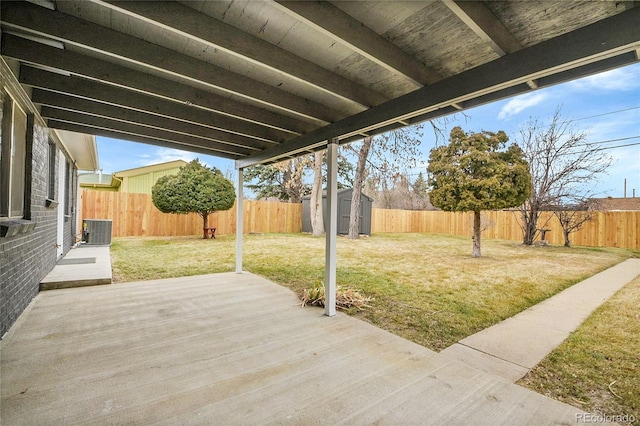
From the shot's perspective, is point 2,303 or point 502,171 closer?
point 2,303

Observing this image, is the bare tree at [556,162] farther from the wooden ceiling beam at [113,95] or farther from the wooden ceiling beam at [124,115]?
the wooden ceiling beam at [113,95]

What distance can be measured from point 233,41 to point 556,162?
12.1 meters

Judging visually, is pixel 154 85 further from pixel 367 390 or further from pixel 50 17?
pixel 367 390

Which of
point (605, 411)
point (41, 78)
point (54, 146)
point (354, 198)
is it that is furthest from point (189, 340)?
point (354, 198)

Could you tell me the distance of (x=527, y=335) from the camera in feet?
10.1

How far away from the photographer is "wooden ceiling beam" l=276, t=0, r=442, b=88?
1.74m

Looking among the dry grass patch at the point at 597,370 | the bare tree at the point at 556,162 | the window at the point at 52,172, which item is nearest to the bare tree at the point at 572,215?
the bare tree at the point at 556,162

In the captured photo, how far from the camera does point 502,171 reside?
24.8 feet

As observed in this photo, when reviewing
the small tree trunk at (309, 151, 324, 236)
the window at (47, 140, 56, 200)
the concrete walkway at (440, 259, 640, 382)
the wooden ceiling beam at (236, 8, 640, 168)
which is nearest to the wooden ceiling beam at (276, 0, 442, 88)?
the wooden ceiling beam at (236, 8, 640, 168)

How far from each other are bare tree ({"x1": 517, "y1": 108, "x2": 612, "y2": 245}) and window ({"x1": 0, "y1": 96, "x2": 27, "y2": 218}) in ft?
39.7

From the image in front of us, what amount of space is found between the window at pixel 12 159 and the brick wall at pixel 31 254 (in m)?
0.20

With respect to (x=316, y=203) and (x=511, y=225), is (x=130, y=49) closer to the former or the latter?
(x=316, y=203)

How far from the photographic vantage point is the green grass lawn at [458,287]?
2.32 meters

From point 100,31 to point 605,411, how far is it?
13.4 ft
